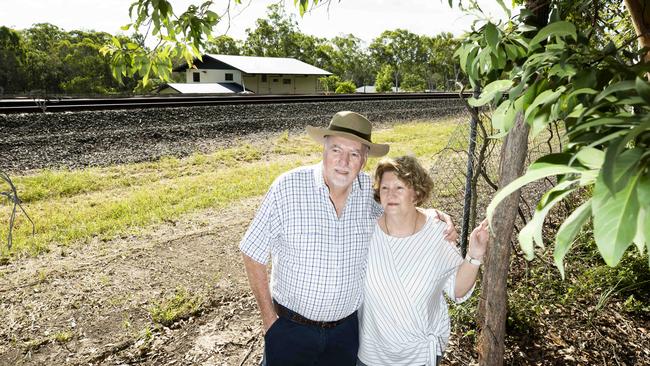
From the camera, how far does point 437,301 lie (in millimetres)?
2420

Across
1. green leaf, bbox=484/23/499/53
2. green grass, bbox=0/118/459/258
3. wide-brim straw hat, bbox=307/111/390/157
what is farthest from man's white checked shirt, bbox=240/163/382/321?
green grass, bbox=0/118/459/258

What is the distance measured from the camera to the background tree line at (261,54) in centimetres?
4297

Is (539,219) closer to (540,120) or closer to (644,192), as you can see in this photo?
(644,192)

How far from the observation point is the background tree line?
43.0m

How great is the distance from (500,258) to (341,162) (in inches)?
42.5

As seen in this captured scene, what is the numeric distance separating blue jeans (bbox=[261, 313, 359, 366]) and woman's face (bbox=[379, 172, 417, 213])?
0.68m

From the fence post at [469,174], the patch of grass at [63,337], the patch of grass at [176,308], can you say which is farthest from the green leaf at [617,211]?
the patch of grass at [63,337]

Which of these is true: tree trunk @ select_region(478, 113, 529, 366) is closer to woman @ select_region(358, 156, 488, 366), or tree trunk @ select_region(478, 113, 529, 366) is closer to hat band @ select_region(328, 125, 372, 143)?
woman @ select_region(358, 156, 488, 366)

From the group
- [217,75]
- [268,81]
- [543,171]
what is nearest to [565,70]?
[543,171]

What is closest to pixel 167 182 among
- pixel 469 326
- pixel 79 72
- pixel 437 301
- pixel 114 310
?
pixel 114 310

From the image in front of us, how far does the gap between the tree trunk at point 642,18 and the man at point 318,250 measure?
3.93ft

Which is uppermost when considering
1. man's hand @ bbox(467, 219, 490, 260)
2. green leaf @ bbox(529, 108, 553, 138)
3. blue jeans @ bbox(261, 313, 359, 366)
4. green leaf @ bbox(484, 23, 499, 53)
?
green leaf @ bbox(484, 23, 499, 53)

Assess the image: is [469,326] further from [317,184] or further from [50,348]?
[50,348]

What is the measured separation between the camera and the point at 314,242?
7.99 feet
